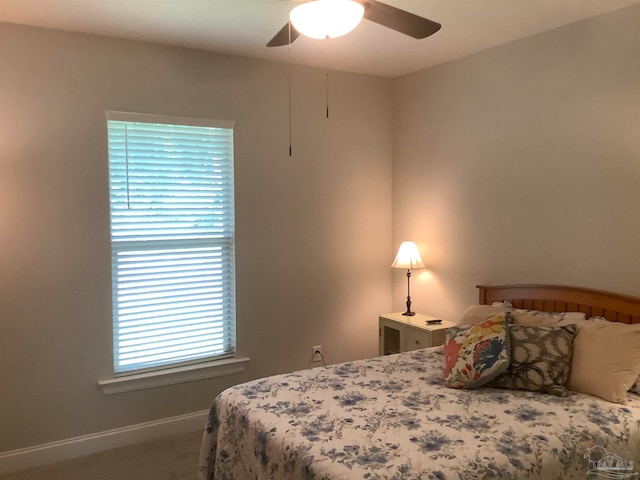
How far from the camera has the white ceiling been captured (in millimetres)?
2764

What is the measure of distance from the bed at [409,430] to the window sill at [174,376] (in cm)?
103

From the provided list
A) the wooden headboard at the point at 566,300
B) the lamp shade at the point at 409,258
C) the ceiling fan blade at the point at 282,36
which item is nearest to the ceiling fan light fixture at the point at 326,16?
the ceiling fan blade at the point at 282,36

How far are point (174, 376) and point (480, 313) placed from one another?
2068 mm

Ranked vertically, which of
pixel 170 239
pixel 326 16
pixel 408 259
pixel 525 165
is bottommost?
pixel 408 259

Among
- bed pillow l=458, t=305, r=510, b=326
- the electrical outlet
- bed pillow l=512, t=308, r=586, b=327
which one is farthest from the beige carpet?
bed pillow l=512, t=308, r=586, b=327

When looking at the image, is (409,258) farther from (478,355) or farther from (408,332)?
(478,355)

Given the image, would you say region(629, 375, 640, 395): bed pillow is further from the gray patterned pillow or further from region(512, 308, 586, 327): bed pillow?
region(512, 308, 586, 327): bed pillow

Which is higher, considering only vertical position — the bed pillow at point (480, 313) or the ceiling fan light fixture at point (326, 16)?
the ceiling fan light fixture at point (326, 16)

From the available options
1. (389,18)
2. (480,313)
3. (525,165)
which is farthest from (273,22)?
(480,313)

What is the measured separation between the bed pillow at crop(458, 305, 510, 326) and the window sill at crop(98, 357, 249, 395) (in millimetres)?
1628

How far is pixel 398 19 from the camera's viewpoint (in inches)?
85.3

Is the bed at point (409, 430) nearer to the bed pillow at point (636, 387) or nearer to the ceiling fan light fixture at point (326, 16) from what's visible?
the bed pillow at point (636, 387)

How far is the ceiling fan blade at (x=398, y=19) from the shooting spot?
207 centimetres

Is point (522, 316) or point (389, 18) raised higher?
point (389, 18)
